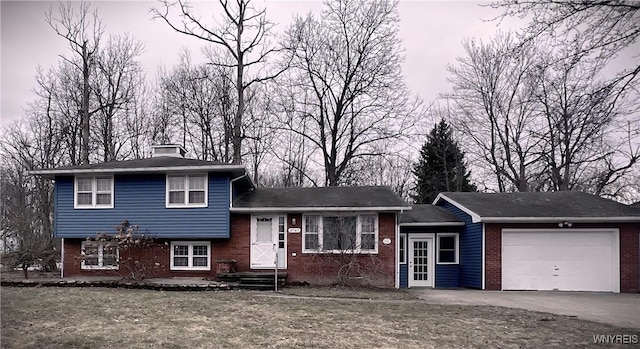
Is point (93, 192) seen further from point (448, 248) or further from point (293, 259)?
point (448, 248)

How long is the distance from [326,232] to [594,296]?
9147 mm

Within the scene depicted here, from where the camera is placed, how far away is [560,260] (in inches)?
726

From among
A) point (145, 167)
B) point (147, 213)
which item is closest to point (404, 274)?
point (147, 213)

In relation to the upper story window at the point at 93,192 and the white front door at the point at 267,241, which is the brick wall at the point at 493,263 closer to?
the white front door at the point at 267,241

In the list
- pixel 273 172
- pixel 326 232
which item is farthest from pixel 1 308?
pixel 273 172

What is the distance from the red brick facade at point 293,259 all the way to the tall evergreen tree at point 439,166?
59.0ft

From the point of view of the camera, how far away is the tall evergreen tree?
35281mm

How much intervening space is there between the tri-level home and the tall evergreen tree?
1583 cm

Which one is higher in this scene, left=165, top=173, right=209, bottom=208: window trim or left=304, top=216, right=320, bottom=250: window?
left=165, top=173, right=209, bottom=208: window trim

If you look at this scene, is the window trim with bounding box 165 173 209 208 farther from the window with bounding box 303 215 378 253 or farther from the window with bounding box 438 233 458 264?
the window with bounding box 438 233 458 264

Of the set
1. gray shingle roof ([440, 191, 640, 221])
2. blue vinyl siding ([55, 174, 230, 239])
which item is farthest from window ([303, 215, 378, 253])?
gray shingle roof ([440, 191, 640, 221])

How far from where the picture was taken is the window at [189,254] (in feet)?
62.0

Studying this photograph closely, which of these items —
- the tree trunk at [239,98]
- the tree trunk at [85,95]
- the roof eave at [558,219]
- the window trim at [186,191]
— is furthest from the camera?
the tree trunk at [85,95]

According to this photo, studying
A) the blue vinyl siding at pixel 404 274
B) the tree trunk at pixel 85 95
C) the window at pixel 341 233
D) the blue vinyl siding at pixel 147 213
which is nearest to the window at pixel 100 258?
the blue vinyl siding at pixel 147 213
